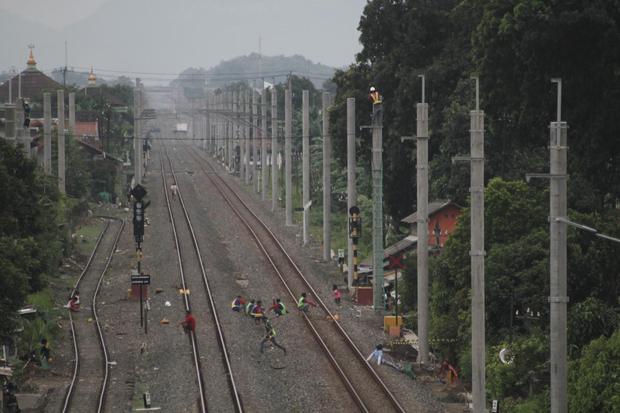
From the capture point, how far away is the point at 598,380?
22.7 m

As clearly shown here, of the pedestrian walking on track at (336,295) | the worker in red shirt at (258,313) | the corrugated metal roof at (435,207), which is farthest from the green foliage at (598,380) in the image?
the corrugated metal roof at (435,207)

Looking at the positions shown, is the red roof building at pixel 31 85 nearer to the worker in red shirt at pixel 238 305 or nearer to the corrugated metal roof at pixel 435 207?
the corrugated metal roof at pixel 435 207

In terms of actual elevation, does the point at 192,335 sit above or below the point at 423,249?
below

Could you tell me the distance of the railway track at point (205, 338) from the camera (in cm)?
3034

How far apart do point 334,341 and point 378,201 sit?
19.5 ft

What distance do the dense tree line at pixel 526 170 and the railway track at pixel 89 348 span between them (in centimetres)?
916

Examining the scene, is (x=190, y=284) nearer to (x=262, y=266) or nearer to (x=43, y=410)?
(x=262, y=266)

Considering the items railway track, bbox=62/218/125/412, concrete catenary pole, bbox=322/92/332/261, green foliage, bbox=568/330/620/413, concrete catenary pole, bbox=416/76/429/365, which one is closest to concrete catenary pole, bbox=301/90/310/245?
concrete catenary pole, bbox=322/92/332/261

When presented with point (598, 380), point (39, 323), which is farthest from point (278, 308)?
point (598, 380)

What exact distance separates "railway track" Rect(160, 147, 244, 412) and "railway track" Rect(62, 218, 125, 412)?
2511 millimetres

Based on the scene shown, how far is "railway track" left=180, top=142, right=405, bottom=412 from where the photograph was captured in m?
30.1

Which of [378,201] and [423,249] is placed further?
[378,201]

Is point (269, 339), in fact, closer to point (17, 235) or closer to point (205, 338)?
point (205, 338)

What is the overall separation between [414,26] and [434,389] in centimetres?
2975
